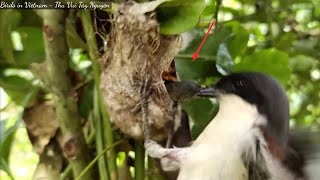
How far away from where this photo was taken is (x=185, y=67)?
2.34 feet

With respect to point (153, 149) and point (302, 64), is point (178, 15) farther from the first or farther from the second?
point (302, 64)

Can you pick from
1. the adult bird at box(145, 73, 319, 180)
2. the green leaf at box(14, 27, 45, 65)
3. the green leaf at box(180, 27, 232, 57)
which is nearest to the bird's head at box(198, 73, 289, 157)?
the adult bird at box(145, 73, 319, 180)

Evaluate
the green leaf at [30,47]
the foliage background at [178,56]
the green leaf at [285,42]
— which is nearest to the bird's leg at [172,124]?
the foliage background at [178,56]

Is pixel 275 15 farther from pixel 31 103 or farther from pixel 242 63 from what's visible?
pixel 31 103

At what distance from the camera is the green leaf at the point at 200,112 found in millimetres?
720

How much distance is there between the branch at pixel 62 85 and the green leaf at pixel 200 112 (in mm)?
130

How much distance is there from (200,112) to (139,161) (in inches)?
4.1

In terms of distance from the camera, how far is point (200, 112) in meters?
0.72

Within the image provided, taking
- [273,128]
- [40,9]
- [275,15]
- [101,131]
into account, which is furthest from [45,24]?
[275,15]

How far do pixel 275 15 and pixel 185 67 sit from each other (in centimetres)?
27

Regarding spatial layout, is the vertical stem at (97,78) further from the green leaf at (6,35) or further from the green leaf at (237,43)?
the green leaf at (237,43)

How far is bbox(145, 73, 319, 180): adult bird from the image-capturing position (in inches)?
24.2

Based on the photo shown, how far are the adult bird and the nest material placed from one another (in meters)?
0.04

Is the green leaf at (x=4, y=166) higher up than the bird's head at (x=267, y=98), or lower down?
lower down
